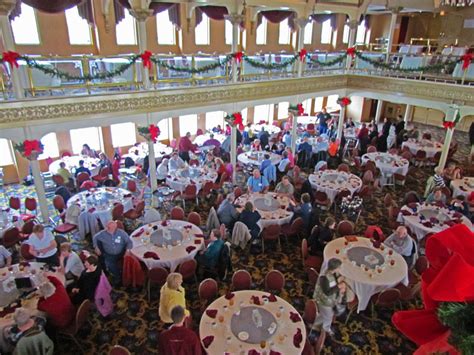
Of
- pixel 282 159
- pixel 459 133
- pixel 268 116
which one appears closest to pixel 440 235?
pixel 282 159

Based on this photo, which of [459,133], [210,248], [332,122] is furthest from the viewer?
[459,133]

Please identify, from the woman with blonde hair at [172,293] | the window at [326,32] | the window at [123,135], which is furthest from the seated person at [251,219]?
the window at [326,32]

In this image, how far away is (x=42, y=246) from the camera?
7.80 m

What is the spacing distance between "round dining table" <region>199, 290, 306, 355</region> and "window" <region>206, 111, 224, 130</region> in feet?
49.4

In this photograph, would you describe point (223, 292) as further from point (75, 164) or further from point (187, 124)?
point (187, 124)

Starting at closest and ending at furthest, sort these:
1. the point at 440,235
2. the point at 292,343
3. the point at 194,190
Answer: the point at 440,235 < the point at 292,343 < the point at 194,190

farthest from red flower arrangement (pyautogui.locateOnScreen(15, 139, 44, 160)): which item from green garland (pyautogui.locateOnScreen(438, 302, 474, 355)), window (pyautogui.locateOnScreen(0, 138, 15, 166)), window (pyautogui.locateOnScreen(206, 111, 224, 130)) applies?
window (pyautogui.locateOnScreen(206, 111, 224, 130))

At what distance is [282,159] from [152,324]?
8.47 metres

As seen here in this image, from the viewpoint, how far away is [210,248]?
7.78 metres

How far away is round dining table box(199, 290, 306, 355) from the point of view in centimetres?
547

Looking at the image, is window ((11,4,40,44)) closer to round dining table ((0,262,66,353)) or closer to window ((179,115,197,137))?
window ((179,115,197,137))

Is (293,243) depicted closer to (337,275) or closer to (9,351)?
(337,275)

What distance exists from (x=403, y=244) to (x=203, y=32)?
14.6 m

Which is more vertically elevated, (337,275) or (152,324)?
(337,275)
